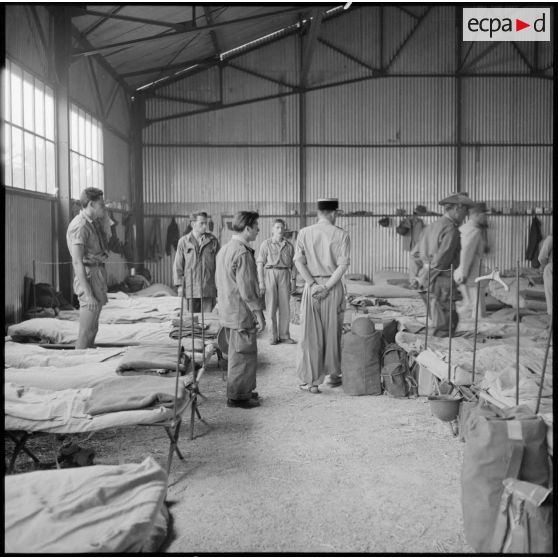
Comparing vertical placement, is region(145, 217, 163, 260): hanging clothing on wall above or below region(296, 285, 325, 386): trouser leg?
above

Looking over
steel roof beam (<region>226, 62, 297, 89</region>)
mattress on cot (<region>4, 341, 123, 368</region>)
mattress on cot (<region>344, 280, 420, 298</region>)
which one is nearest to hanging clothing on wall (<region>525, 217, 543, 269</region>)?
mattress on cot (<region>344, 280, 420, 298</region>)

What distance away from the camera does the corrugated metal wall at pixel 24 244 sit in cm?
799

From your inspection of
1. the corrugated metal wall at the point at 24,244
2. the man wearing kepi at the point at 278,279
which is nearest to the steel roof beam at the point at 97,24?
the corrugated metal wall at the point at 24,244

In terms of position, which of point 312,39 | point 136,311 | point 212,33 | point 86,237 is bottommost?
point 136,311

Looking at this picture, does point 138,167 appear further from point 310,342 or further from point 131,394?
point 131,394

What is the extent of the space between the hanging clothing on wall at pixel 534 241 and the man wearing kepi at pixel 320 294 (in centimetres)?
1093

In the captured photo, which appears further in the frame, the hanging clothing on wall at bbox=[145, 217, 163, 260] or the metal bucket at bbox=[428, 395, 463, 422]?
the hanging clothing on wall at bbox=[145, 217, 163, 260]

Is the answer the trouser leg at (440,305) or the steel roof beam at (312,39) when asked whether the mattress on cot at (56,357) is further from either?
the steel roof beam at (312,39)

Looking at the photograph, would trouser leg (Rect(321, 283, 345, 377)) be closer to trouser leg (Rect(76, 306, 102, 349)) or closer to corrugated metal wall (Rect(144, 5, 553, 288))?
trouser leg (Rect(76, 306, 102, 349))

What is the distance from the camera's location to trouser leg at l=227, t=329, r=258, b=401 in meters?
5.26

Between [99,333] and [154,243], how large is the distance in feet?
27.9

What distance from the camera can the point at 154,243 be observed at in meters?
15.4

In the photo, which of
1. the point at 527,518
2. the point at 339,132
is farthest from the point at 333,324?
the point at 339,132

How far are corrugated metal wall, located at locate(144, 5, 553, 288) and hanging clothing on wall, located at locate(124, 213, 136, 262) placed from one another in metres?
0.92
